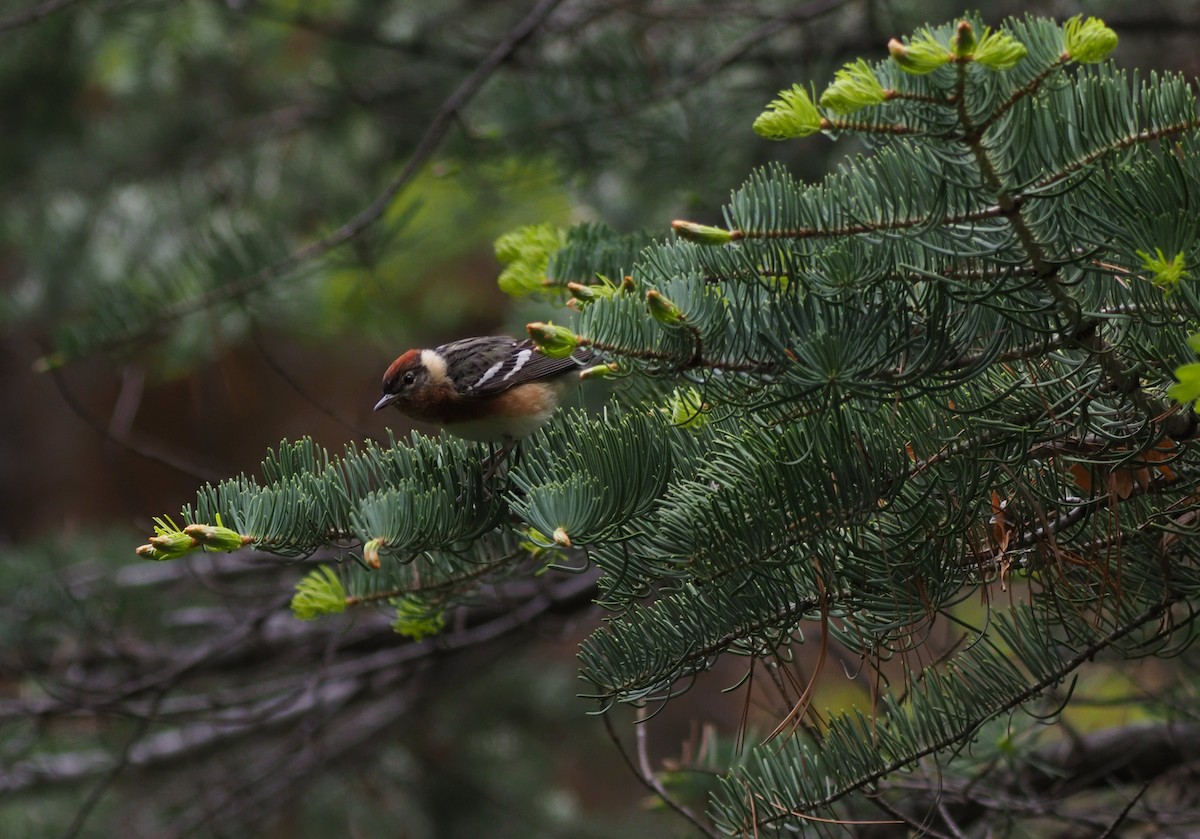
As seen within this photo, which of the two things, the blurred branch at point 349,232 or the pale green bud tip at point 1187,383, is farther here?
the blurred branch at point 349,232

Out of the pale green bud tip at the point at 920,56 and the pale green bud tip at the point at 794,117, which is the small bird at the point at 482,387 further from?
the pale green bud tip at the point at 920,56

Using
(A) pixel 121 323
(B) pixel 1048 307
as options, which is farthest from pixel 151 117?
(B) pixel 1048 307

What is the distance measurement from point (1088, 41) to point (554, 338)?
→ 28.1 inches

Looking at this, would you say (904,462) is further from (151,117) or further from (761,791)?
(151,117)

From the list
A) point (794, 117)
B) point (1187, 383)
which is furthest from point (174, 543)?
point (1187, 383)

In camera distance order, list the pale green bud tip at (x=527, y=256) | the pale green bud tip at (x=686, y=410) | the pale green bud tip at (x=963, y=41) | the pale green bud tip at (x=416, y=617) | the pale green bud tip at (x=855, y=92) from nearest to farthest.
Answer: the pale green bud tip at (x=963, y=41)
the pale green bud tip at (x=855, y=92)
the pale green bud tip at (x=686, y=410)
the pale green bud tip at (x=416, y=617)
the pale green bud tip at (x=527, y=256)

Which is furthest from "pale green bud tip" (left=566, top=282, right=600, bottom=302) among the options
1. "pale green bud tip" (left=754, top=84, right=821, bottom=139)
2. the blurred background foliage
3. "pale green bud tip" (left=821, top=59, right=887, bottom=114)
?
the blurred background foliage

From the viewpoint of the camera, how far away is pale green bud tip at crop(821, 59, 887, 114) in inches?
45.5

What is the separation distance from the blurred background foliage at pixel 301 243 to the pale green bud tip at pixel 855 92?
156cm

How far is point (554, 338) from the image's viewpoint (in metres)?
1.32

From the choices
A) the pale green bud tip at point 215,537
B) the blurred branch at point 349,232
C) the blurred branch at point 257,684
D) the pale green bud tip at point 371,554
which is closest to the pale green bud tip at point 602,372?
the pale green bud tip at point 371,554

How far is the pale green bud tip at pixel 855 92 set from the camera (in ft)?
3.79

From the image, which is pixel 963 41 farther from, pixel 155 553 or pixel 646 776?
pixel 646 776

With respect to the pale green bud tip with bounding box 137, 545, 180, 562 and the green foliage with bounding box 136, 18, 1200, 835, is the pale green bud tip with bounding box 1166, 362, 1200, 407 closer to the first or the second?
the green foliage with bounding box 136, 18, 1200, 835
